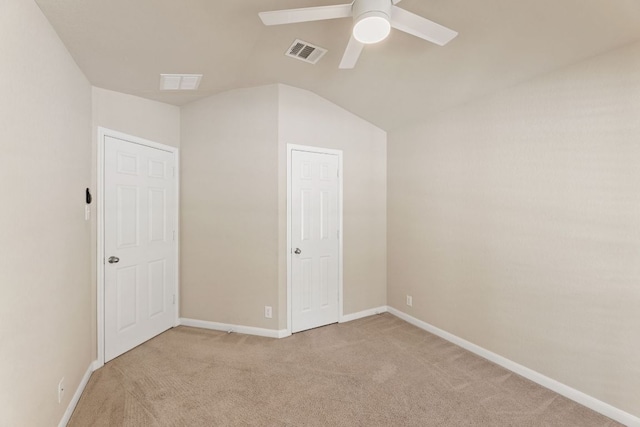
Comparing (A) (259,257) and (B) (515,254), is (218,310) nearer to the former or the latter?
(A) (259,257)

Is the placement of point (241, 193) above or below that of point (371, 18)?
below

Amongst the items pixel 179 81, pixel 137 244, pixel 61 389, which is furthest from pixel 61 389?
pixel 179 81

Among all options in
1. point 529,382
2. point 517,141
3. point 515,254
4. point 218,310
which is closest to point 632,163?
point 517,141

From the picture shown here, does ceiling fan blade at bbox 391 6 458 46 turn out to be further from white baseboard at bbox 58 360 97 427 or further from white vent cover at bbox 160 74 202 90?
white baseboard at bbox 58 360 97 427

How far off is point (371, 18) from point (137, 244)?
2.87m

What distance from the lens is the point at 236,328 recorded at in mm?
3297

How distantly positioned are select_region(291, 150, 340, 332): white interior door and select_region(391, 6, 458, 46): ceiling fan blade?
1820 millimetres

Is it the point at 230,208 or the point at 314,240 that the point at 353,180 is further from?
the point at 230,208

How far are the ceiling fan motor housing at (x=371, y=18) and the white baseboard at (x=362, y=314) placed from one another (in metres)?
3.01

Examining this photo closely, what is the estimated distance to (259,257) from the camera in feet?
10.7

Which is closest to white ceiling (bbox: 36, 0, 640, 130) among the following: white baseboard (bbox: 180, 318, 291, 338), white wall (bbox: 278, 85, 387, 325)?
white wall (bbox: 278, 85, 387, 325)

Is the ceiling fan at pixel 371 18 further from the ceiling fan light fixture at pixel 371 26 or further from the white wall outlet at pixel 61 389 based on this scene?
the white wall outlet at pixel 61 389

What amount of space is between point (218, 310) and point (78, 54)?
2619 millimetres

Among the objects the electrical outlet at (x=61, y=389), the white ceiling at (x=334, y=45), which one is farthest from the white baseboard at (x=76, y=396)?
the white ceiling at (x=334, y=45)
